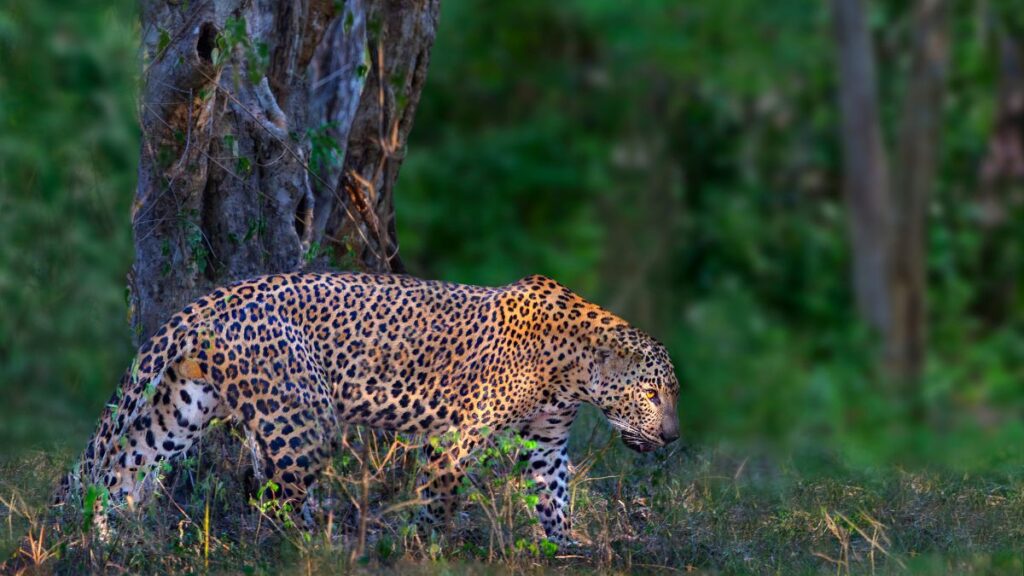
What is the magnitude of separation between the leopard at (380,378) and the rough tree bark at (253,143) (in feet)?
2.79

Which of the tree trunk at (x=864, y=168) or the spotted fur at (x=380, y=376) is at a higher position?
the tree trunk at (x=864, y=168)

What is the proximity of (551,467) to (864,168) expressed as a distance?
986cm

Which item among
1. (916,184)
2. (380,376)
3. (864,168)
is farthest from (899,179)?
(380,376)

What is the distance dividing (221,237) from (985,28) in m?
13.8

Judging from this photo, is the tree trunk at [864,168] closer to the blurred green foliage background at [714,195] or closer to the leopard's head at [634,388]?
the blurred green foliage background at [714,195]

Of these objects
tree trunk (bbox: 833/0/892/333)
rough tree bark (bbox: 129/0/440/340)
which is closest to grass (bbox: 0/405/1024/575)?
rough tree bark (bbox: 129/0/440/340)

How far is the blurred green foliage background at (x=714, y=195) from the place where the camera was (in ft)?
53.6

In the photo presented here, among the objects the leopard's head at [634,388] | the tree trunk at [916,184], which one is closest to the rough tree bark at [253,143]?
the leopard's head at [634,388]

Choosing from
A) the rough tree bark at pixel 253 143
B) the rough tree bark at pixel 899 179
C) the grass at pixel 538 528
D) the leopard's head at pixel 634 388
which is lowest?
the grass at pixel 538 528

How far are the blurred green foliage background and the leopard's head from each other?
24.5 ft

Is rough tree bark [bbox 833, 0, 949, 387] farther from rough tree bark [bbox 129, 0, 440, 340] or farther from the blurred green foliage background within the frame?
rough tree bark [bbox 129, 0, 440, 340]

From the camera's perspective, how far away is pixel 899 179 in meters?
16.7

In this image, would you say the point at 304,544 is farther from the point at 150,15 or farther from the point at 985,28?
the point at 985,28

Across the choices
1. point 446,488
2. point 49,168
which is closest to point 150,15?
point 446,488
